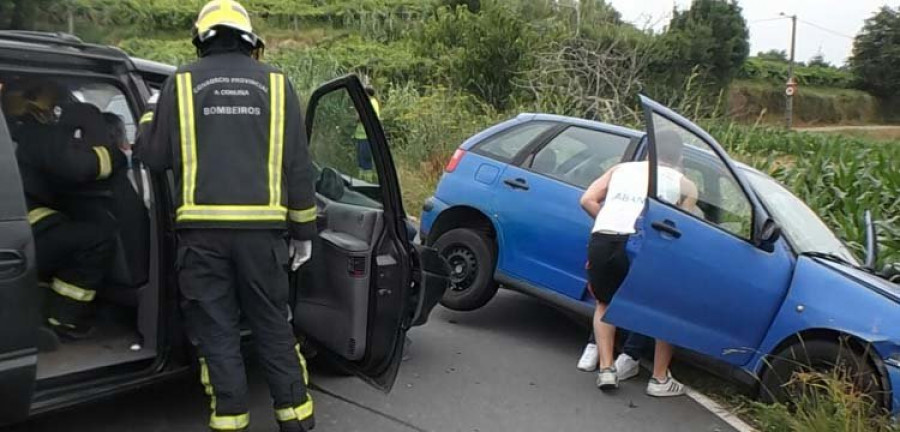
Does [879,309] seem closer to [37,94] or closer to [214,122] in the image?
[214,122]

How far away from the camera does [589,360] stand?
5.22m

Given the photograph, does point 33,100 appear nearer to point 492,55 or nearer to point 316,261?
point 316,261

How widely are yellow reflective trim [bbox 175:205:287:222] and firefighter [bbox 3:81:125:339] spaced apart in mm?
983

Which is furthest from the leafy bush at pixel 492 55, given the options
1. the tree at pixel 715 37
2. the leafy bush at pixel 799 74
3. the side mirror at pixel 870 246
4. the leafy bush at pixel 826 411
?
the leafy bush at pixel 799 74

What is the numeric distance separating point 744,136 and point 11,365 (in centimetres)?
1118

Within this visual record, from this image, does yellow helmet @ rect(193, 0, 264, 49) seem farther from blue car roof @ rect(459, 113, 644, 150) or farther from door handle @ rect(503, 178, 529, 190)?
blue car roof @ rect(459, 113, 644, 150)

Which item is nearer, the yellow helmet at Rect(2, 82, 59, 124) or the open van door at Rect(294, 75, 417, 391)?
the yellow helmet at Rect(2, 82, 59, 124)

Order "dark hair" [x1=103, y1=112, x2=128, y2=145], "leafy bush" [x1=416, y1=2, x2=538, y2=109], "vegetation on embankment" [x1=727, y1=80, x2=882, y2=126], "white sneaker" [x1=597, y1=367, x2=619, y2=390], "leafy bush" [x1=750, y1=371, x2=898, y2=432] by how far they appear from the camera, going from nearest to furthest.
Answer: "leafy bush" [x1=750, y1=371, x2=898, y2=432] → "dark hair" [x1=103, y1=112, x2=128, y2=145] → "white sneaker" [x1=597, y1=367, x2=619, y2=390] → "leafy bush" [x1=416, y1=2, x2=538, y2=109] → "vegetation on embankment" [x1=727, y1=80, x2=882, y2=126]

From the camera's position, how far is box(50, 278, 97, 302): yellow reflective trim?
4.02m

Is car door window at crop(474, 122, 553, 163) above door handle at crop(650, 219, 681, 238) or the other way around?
above

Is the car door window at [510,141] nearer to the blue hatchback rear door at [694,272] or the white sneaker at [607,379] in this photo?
the blue hatchback rear door at [694,272]

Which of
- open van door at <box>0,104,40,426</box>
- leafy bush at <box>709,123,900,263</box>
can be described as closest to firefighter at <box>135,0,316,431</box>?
open van door at <box>0,104,40,426</box>

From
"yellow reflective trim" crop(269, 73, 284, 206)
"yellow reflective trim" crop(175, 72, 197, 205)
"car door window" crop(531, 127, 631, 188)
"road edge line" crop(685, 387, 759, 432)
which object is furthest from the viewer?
"car door window" crop(531, 127, 631, 188)

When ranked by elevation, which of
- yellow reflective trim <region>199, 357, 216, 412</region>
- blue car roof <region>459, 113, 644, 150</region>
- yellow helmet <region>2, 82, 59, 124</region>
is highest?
yellow helmet <region>2, 82, 59, 124</region>
